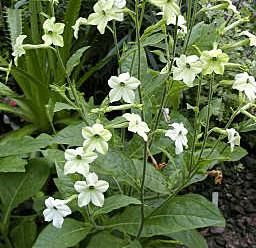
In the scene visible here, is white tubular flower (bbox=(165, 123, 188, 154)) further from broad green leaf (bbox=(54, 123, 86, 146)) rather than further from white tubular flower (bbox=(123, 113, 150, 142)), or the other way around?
broad green leaf (bbox=(54, 123, 86, 146))

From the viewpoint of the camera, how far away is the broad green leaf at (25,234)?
2.05m

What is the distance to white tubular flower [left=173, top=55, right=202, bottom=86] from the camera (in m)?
1.40

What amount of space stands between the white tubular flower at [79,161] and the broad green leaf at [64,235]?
378mm

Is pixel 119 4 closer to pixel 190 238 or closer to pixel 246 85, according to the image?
pixel 246 85

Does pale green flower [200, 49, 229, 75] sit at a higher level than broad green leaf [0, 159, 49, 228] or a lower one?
higher

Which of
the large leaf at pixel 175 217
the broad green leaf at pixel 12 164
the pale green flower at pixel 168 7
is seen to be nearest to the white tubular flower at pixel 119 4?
the pale green flower at pixel 168 7

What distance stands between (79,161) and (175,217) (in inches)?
17.9

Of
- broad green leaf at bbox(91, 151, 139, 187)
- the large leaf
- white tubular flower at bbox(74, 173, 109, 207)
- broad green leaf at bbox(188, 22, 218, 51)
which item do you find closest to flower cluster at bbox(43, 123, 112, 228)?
white tubular flower at bbox(74, 173, 109, 207)

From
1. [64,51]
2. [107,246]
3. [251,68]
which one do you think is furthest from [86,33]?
[107,246]

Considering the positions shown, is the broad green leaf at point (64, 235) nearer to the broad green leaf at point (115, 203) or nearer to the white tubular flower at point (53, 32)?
the broad green leaf at point (115, 203)

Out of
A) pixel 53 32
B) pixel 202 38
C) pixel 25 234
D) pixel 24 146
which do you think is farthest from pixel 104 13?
pixel 25 234

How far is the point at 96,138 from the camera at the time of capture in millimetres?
1371

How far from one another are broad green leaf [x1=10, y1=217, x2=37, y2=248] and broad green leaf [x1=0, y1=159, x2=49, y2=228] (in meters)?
0.08

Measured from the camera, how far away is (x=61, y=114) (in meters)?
2.75
